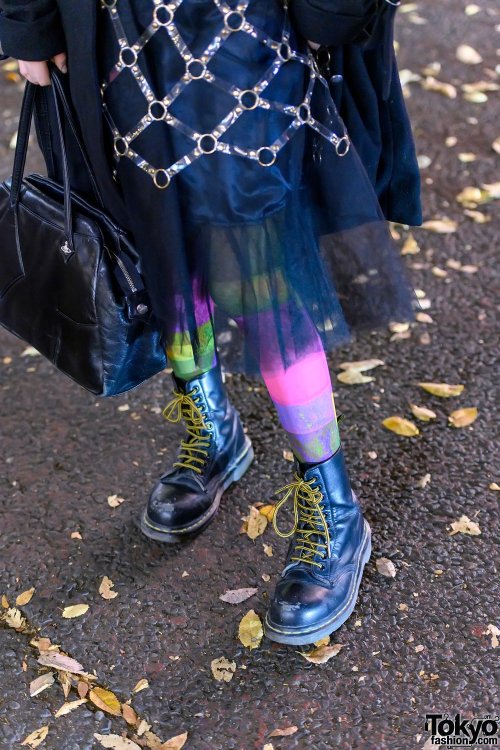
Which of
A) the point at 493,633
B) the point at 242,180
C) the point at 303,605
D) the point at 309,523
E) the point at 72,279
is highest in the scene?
the point at 242,180

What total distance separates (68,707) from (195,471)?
0.62 m

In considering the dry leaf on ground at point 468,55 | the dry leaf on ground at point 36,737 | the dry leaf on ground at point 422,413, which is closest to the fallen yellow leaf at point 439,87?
the dry leaf on ground at point 468,55

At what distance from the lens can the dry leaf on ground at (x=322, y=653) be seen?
1847 millimetres

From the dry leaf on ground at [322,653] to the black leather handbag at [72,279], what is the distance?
0.70 metres

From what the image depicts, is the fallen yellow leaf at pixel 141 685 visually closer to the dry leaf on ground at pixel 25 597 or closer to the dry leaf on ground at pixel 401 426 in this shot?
the dry leaf on ground at pixel 25 597

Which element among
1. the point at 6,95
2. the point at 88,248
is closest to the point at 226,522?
the point at 88,248

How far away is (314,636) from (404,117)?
1.09m

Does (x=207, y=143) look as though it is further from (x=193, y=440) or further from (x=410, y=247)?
(x=410, y=247)

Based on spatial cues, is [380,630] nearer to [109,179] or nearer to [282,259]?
[282,259]

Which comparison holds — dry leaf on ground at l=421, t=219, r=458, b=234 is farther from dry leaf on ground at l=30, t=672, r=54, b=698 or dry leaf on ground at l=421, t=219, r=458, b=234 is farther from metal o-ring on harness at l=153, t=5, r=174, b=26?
dry leaf on ground at l=30, t=672, r=54, b=698

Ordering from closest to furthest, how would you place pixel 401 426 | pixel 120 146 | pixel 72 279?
pixel 120 146
pixel 72 279
pixel 401 426

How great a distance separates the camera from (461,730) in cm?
169

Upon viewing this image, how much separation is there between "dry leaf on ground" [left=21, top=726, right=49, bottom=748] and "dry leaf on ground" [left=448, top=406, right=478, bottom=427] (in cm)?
132

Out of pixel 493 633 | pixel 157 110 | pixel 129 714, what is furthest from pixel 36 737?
pixel 157 110
